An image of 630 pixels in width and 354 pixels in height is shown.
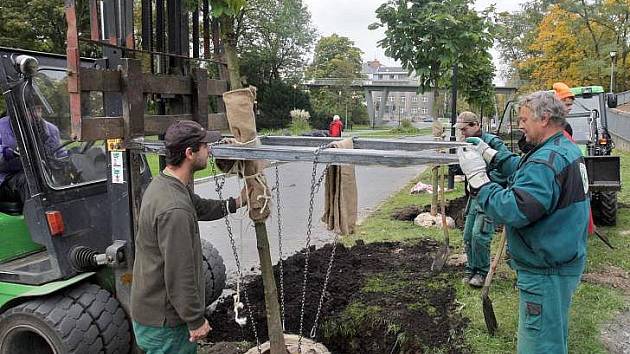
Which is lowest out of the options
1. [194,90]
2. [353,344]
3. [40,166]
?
[353,344]

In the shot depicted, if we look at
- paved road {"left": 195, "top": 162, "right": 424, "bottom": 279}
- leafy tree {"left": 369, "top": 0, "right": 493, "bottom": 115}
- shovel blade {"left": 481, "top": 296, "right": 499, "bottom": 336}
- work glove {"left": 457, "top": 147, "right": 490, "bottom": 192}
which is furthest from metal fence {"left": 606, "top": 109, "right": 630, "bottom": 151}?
work glove {"left": 457, "top": 147, "right": 490, "bottom": 192}

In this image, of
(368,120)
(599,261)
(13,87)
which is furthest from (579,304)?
(368,120)

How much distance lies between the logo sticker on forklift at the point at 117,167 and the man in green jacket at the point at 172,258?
828 millimetres

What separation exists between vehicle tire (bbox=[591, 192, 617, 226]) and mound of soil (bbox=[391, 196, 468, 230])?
208cm

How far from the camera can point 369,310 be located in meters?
4.89

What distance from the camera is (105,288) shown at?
3.97 m

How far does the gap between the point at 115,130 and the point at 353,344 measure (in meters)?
2.77

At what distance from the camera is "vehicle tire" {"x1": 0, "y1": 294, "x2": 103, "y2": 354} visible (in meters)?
3.48

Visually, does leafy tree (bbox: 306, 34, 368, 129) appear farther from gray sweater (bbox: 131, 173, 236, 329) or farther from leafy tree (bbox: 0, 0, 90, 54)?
gray sweater (bbox: 131, 173, 236, 329)

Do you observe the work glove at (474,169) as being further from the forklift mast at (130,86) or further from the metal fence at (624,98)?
the metal fence at (624,98)

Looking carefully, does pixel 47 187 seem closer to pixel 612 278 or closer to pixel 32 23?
pixel 612 278

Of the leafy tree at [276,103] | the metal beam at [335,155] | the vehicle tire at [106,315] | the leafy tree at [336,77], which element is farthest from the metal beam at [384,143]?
the leafy tree at [336,77]

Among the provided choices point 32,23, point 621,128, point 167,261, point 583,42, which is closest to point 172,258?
point 167,261

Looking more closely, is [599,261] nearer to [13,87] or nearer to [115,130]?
[115,130]
